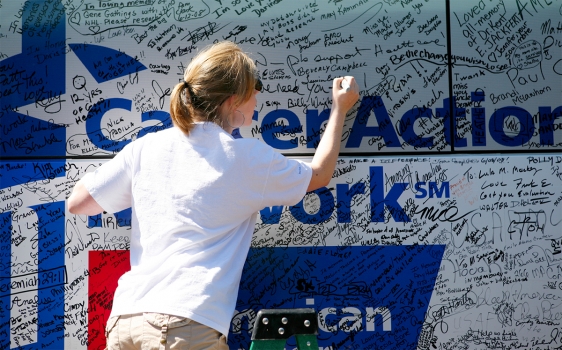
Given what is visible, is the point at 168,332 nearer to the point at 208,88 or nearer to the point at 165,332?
the point at 165,332

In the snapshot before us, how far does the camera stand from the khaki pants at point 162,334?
2.44 m

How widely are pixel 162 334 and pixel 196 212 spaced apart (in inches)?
18.6

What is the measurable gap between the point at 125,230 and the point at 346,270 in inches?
46.2

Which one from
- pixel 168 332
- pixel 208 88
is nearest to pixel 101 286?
pixel 168 332

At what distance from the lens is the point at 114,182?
2.79 m

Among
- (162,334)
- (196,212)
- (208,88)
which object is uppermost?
(208,88)

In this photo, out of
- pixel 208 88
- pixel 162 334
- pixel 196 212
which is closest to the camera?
pixel 162 334

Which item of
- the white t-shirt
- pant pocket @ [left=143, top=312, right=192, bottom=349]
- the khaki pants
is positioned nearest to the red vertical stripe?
the white t-shirt

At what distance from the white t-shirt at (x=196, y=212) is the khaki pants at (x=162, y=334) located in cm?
3

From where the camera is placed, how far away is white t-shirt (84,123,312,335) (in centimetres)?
251

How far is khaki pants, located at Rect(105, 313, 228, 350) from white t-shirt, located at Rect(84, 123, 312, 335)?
3cm

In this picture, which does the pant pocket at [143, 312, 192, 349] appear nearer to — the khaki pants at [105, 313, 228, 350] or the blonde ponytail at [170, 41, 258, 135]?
the khaki pants at [105, 313, 228, 350]

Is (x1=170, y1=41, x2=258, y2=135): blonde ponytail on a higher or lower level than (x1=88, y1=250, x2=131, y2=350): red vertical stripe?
higher

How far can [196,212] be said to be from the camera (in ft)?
8.36
